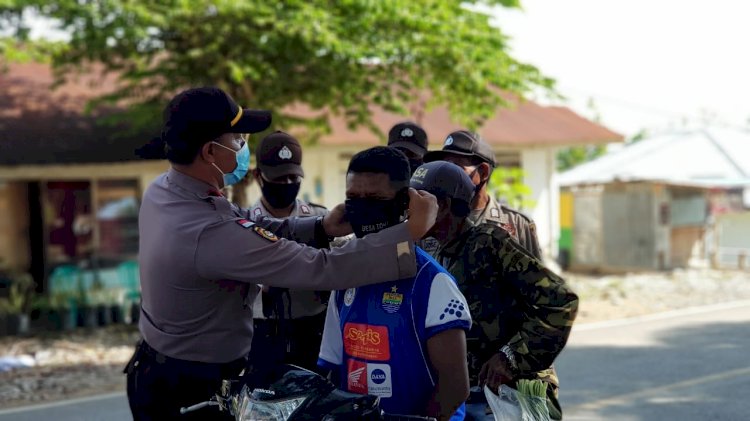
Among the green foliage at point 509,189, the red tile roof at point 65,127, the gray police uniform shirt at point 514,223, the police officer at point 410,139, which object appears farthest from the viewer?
the green foliage at point 509,189

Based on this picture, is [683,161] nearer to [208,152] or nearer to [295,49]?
[295,49]

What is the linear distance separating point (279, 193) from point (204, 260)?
2.00 metres

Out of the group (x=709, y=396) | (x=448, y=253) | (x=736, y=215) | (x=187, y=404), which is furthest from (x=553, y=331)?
(x=736, y=215)

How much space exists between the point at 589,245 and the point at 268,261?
770 inches

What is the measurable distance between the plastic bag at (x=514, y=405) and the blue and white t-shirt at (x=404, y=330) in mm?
531

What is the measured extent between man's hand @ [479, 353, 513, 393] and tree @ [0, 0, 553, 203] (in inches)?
298

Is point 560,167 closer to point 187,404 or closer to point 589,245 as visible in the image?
point 589,245

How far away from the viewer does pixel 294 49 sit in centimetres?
1114

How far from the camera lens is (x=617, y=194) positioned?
20.7m

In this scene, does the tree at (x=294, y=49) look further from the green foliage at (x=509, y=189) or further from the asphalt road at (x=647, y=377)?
the asphalt road at (x=647, y=377)

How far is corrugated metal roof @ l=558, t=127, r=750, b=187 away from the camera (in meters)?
21.8

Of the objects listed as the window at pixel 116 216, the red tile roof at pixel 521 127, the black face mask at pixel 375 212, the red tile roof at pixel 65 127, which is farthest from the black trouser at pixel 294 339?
the red tile roof at pixel 521 127

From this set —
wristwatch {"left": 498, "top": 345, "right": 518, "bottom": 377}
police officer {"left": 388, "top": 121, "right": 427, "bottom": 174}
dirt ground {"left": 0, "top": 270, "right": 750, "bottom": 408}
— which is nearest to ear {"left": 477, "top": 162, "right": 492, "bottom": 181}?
police officer {"left": 388, "top": 121, "right": 427, "bottom": 174}

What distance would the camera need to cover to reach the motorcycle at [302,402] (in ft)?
7.71
